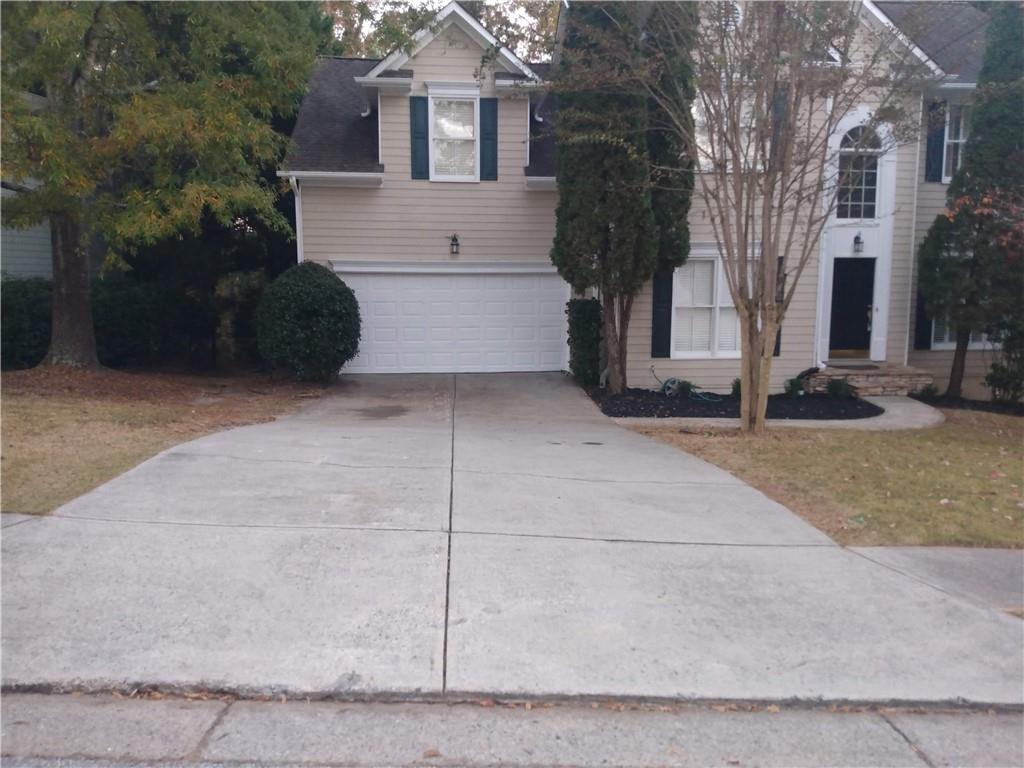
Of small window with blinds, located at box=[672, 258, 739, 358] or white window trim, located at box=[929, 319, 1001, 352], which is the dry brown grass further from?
white window trim, located at box=[929, 319, 1001, 352]

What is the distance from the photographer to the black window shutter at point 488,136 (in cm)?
1692

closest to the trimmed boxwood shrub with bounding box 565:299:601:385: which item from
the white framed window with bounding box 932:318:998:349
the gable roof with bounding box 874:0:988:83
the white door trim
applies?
the white door trim

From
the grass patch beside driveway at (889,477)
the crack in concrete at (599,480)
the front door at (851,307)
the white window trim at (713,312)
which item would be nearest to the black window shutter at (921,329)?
the front door at (851,307)

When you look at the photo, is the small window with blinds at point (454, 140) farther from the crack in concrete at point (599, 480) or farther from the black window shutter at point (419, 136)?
the crack in concrete at point (599, 480)

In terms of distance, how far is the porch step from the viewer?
16.0 meters

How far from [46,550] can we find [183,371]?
12.0 m

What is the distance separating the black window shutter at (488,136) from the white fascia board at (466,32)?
2.60ft

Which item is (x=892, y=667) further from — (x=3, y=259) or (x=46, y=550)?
(x=3, y=259)

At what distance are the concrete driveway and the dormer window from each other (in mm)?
9463

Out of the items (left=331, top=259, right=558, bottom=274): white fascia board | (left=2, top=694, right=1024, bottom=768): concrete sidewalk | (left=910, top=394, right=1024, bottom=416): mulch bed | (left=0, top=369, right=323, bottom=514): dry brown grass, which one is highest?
(left=331, top=259, right=558, bottom=274): white fascia board

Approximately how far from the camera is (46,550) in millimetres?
6129

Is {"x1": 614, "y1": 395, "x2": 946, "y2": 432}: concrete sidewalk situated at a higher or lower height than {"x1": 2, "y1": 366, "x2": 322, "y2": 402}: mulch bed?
lower

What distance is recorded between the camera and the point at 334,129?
1764cm

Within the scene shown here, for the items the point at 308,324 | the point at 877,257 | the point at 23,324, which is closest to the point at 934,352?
the point at 877,257
